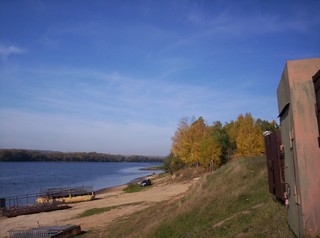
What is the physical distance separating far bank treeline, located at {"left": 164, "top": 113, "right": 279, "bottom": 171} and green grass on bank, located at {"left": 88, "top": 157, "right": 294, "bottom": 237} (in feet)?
81.0

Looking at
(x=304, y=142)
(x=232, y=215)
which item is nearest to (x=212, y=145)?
(x=232, y=215)

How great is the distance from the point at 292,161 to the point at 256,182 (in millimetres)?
8713

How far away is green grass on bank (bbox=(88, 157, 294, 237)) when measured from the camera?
8.91 metres

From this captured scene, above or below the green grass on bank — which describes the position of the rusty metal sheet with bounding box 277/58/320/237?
above

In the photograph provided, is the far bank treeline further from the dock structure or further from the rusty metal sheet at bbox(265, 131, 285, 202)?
the rusty metal sheet at bbox(265, 131, 285, 202)

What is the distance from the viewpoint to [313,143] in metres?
6.35

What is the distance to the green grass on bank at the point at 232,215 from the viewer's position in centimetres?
891

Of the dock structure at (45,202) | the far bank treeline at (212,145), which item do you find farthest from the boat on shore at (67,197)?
the far bank treeline at (212,145)

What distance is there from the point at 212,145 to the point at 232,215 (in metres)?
38.4

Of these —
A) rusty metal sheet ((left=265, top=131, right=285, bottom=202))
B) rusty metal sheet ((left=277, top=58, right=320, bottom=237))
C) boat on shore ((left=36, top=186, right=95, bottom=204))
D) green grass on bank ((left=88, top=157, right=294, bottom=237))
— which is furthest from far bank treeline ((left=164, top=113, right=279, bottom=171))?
rusty metal sheet ((left=277, top=58, right=320, bottom=237))

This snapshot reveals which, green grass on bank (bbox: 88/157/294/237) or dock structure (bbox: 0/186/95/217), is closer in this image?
green grass on bank (bbox: 88/157/294/237)

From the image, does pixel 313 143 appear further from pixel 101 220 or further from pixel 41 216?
pixel 41 216

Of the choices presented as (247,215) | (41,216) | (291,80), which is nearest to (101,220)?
(41,216)

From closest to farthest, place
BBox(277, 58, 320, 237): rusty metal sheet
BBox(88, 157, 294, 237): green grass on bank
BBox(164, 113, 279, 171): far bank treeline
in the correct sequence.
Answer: BBox(277, 58, 320, 237): rusty metal sheet, BBox(88, 157, 294, 237): green grass on bank, BBox(164, 113, 279, 171): far bank treeline
